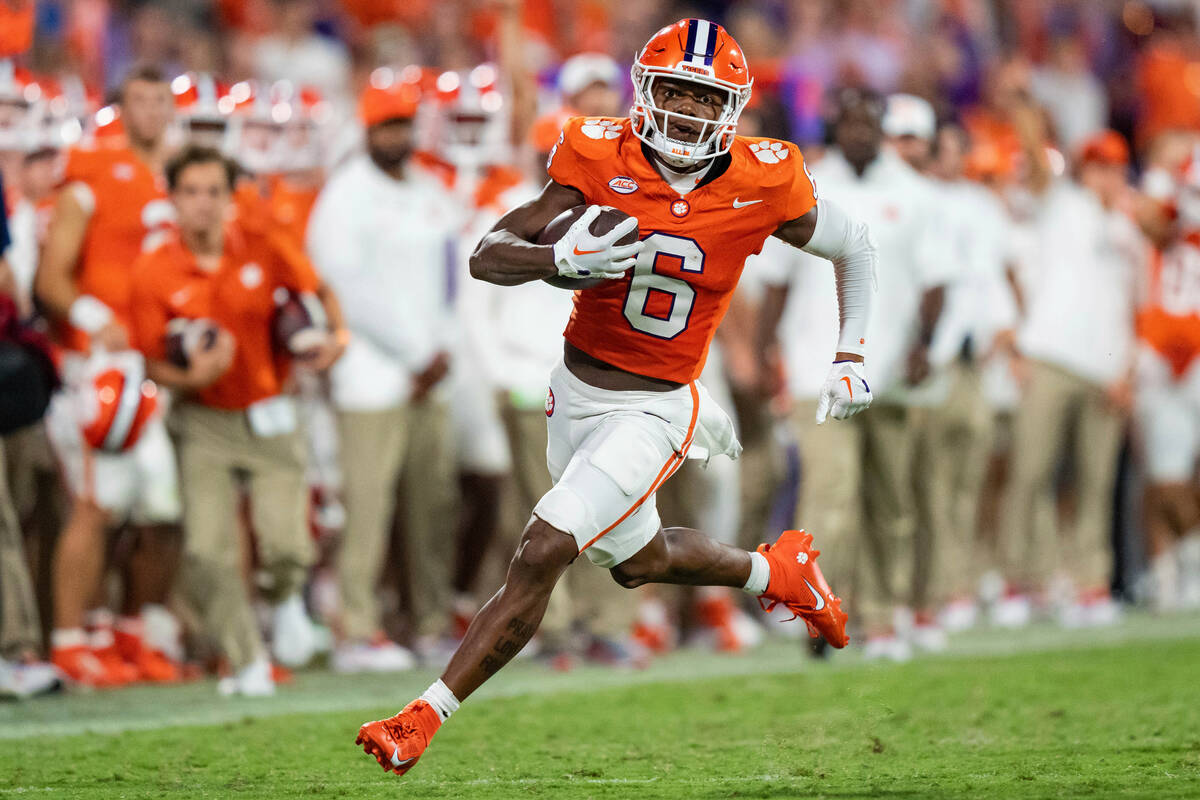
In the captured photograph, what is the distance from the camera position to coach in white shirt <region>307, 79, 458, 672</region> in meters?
8.57

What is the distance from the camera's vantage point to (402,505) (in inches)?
350

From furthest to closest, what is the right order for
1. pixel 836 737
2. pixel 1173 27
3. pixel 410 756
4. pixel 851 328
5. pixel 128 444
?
pixel 1173 27 < pixel 128 444 < pixel 836 737 < pixel 851 328 < pixel 410 756

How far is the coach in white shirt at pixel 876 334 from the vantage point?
28.3 ft

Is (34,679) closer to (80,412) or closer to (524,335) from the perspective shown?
(80,412)

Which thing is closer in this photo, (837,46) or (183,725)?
(183,725)

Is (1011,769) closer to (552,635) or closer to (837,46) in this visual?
(552,635)

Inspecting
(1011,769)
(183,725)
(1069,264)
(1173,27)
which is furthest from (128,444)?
(1173,27)

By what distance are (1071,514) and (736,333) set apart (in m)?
3.48

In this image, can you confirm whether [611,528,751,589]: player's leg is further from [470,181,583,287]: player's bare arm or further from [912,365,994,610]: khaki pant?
[912,365,994,610]: khaki pant

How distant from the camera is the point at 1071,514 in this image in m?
11.6

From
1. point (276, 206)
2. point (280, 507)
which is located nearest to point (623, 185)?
point (280, 507)

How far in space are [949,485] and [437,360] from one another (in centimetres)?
306

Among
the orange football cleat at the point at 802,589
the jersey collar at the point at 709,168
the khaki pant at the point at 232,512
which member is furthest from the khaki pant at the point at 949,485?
the jersey collar at the point at 709,168

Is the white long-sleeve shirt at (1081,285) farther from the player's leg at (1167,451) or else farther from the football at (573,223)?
the football at (573,223)
